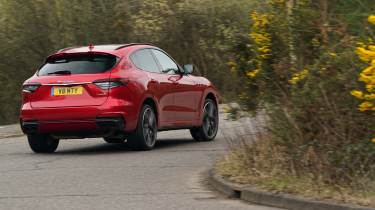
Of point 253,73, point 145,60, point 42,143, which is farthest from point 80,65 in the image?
point 253,73

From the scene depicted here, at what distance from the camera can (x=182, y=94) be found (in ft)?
52.2

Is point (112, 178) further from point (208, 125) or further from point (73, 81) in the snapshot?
point (208, 125)

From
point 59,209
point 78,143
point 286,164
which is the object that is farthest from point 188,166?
point 78,143

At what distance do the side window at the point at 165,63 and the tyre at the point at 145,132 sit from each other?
104cm

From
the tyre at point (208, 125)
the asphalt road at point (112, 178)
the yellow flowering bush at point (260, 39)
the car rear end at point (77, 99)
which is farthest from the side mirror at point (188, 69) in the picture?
the yellow flowering bush at point (260, 39)

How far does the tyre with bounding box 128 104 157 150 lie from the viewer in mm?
14383

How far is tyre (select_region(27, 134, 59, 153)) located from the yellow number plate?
1.11 meters

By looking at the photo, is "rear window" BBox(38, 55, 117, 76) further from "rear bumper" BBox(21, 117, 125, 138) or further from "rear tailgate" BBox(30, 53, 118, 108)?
"rear bumper" BBox(21, 117, 125, 138)

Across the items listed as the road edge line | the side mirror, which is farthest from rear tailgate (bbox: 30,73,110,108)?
the road edge line

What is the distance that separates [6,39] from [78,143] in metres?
14.3

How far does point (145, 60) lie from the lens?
1511cm

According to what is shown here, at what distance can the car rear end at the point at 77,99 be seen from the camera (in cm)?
1396

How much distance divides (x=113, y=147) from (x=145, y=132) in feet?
5.06

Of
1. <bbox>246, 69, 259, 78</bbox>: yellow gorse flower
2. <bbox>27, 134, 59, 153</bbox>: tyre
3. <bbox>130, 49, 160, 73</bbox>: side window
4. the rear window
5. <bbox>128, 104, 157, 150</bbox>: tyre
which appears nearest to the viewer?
<bbox>246, 69, 259, 78</bbox>: yellow gorse flower
